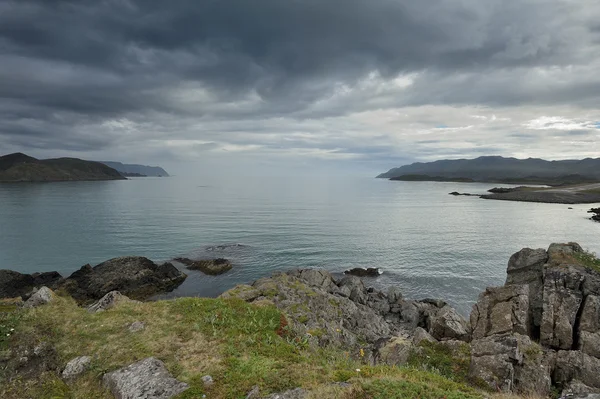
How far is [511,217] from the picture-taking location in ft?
391

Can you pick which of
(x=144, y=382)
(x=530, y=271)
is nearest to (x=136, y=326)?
(x=144, y=382)

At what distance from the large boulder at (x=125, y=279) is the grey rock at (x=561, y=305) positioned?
46.9 meters

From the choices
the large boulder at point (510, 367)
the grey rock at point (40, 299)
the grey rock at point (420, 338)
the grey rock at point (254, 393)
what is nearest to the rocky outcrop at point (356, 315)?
the grey rock at point (420, 338)

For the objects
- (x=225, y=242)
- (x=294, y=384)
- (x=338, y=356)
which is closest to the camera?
(x=294, y=384)

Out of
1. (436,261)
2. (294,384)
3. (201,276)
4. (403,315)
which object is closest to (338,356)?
(294,384)

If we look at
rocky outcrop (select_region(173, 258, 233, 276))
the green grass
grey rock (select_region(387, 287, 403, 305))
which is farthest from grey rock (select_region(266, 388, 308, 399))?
rocky outcrop (select_region(173, 258, 233, 276))

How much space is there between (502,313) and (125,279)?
49.7m

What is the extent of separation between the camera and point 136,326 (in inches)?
711

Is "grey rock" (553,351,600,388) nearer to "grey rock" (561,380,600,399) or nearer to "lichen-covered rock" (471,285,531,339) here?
"grey rock" (561,380,600,399)

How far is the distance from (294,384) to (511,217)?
134 m

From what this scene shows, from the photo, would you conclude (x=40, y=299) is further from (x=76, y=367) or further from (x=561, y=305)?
(x=561, y=305)

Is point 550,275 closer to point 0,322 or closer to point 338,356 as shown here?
point 338,356

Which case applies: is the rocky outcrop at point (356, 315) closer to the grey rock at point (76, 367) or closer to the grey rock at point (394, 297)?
the grey rock at point (394, 297)

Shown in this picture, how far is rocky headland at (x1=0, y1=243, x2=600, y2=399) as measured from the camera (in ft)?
40.3
